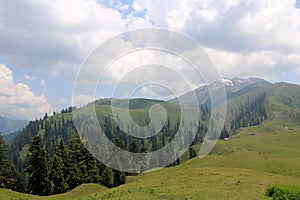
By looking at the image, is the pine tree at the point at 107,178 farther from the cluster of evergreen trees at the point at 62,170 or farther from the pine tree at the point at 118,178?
the pine tree at the point at 118,178

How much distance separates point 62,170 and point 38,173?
605 cm

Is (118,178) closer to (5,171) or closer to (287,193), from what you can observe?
(5,171)

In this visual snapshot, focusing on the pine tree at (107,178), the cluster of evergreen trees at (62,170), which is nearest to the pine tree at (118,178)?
the cluster of evergreen trees at (62,170)

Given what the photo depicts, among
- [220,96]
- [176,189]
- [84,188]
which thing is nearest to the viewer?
[220,96]

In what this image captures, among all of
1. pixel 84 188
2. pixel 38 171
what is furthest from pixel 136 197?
pixel 38 171

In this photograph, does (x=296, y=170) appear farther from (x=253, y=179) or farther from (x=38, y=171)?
(x=38, y=171)

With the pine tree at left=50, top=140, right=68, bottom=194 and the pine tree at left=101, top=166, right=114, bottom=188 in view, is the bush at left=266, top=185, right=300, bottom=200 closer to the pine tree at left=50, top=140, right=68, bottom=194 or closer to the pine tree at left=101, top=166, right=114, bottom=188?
the pine tree at left=50, top=140, right=68, bottom=194

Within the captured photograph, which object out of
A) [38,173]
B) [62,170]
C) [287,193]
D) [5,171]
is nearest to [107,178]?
[62,170]

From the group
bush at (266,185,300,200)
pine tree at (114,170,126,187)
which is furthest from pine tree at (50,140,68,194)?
bush at (266,185,300,200)

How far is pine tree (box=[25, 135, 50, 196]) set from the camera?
65.6 meters

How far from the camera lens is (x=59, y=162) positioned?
69375 mm

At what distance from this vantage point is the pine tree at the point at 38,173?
65.6 meters

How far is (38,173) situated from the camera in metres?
65.7

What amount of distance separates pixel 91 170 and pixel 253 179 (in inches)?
1634
